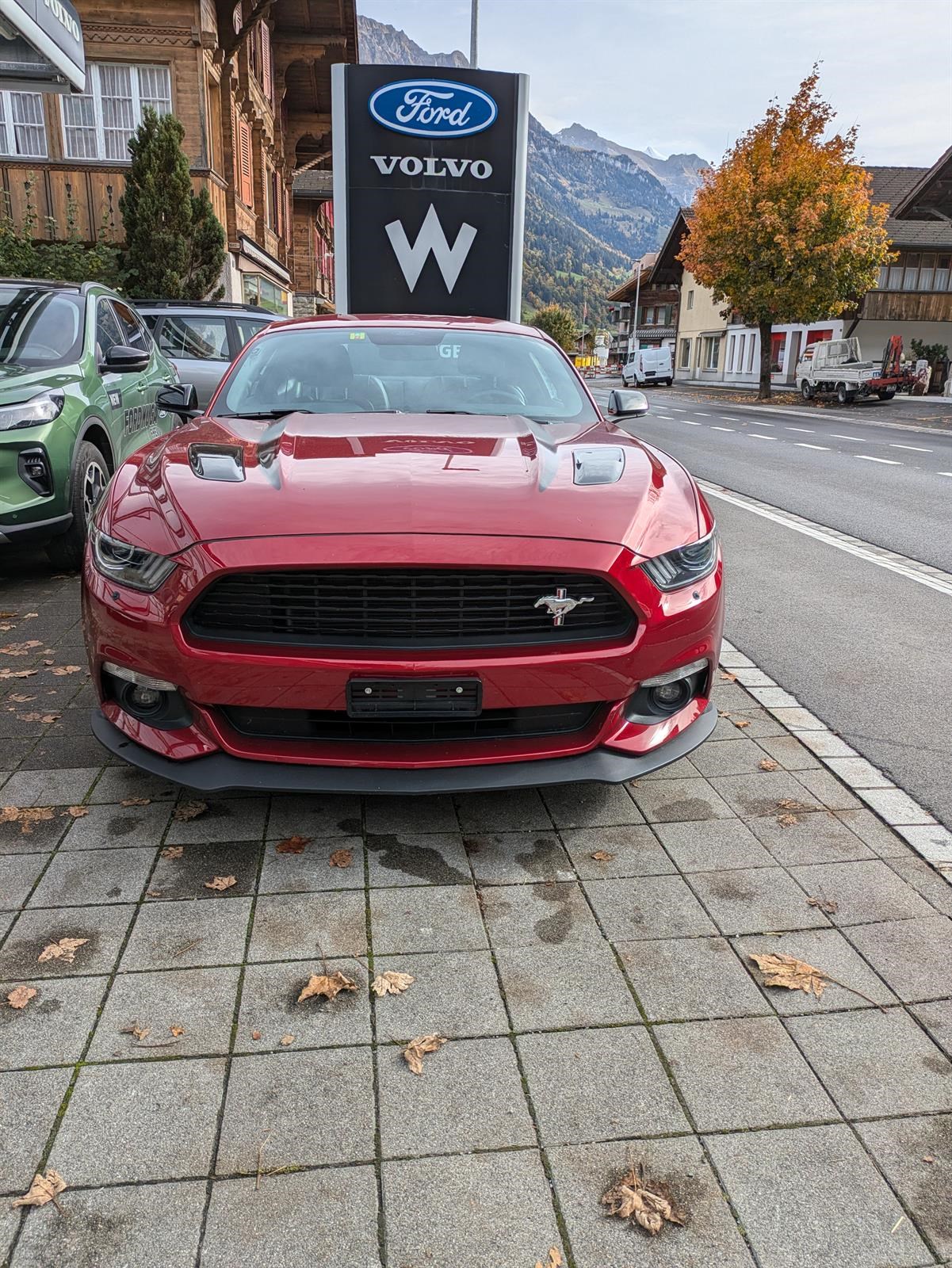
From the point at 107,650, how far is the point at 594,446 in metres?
1.83

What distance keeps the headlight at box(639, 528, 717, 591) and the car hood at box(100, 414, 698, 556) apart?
0.14ft

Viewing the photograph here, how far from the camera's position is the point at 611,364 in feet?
328

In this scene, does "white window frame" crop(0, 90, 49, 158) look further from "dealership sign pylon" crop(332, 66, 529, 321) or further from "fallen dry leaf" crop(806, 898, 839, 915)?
"fallen dry leaf" crop(806, 898, 839, 915)

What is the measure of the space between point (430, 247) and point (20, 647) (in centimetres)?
727

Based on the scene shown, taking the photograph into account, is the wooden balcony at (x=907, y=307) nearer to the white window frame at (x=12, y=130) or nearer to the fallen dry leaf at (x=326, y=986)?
the white window frame at (x=12, y=130)

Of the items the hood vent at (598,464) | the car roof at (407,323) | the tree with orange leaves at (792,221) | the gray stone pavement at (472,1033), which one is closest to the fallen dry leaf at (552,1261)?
the gray stone pavement at (472,1033)

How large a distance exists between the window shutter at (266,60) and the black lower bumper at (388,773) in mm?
27764

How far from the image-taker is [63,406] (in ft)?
19.8

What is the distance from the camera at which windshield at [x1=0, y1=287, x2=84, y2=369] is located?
636 centimetres

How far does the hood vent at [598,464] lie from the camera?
10.6 feet

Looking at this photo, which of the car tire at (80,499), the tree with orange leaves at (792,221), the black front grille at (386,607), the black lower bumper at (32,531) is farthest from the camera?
the tree with orange leaves at (792,221)

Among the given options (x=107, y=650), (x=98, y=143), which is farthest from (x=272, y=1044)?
(x=98, y=143)

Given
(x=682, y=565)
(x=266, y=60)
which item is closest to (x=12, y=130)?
(x=266, y=60)

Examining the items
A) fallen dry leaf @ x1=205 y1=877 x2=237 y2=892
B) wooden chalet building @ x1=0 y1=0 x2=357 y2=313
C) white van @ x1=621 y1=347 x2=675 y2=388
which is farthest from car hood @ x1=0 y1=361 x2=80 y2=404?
white van @ x1=621 y1=347 x2=675 y2=388
